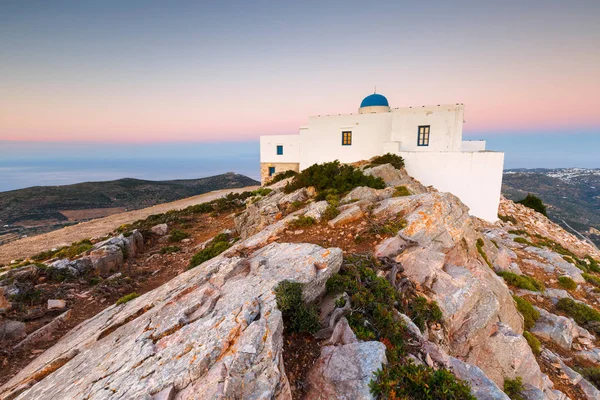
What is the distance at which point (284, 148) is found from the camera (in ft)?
110

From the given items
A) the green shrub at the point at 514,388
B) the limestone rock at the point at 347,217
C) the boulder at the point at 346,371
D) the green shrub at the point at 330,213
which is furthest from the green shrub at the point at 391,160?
the boulder at the point at 346,371

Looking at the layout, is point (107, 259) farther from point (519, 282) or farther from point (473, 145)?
point (473, 145)

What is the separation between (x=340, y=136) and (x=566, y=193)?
4558 inches

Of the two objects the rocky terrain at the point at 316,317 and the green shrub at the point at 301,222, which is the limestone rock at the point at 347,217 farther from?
the green shrub at the point at 301,222

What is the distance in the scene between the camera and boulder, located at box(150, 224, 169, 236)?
17.0 meters

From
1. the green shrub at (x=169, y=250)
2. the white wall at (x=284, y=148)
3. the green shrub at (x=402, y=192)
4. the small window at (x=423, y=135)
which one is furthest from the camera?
the white wall at (x=284, y=148)

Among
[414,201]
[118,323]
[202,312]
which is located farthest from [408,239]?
[118,323]

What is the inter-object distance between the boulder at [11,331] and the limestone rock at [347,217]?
9.45 m

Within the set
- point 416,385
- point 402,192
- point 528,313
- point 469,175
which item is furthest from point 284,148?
point 416,385

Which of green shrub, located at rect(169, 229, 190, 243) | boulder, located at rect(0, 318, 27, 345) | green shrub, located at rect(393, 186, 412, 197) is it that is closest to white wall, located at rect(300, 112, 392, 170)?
green shrub, located at rect(393, 186, 412, 197)

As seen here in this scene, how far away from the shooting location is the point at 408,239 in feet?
28.4

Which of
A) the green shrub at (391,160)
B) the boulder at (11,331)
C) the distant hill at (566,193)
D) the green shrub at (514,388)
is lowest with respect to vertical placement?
the distant hill at (566,193)

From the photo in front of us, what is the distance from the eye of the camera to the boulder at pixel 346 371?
12.9ft

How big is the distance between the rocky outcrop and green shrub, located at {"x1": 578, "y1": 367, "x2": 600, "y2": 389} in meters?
8.77
